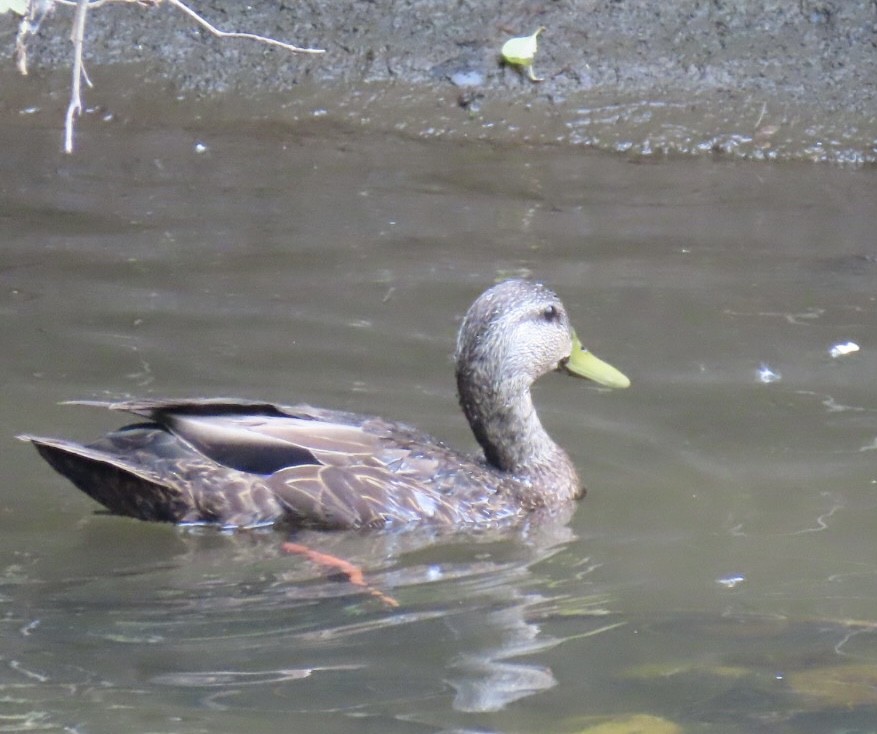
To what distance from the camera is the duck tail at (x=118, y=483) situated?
564cm

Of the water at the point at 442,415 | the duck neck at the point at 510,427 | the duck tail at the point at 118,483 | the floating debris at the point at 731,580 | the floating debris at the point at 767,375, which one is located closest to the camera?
the water at the point at 442,415

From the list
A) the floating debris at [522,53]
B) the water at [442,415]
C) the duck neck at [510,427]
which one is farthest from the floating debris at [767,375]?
the floating debris at [522,53]

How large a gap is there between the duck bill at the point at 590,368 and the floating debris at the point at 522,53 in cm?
445

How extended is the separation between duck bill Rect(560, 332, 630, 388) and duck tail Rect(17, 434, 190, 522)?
1660mm

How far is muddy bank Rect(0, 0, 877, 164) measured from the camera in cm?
1008

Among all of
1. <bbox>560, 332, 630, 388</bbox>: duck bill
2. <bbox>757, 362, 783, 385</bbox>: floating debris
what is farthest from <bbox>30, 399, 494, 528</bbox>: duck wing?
<bbox>757, 362, 783, 385</bbox>: floating debris

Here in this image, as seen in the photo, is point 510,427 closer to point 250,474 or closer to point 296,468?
point 296,468

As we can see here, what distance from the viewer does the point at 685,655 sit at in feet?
14.7

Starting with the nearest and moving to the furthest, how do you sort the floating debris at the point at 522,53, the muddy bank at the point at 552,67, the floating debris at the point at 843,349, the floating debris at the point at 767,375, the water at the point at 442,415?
the water at the point at 442,415, the floating debris at the point at 767,375, the floating debris at the point at 843,349, the muddy bank at the point at 552,67, the floating debris at the point at 522,53

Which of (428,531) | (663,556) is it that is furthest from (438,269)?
(663,556)

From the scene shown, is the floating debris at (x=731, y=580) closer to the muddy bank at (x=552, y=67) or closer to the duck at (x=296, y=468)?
the duck at (x=296, y=468)

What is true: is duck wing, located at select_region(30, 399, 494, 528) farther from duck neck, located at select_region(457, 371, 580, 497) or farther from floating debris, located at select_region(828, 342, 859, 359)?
floating debris, located at select_region(828, 342, 859, 359)

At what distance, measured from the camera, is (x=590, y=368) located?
6.30 metres

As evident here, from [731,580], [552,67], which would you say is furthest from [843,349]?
[552,67]
